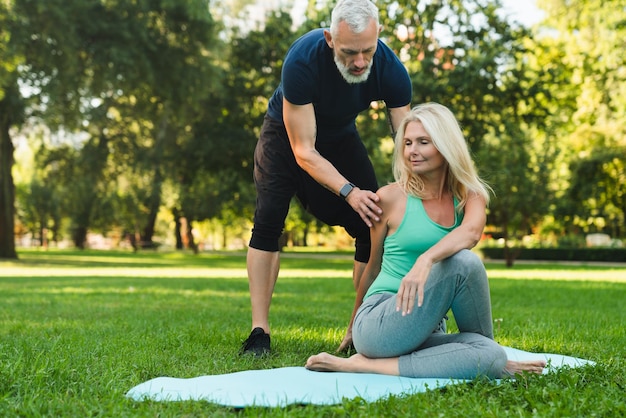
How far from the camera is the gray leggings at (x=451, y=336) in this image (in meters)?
3.13

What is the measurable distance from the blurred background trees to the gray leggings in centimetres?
1197

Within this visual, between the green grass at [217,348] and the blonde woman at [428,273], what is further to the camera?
the blonde woman at [428,273]

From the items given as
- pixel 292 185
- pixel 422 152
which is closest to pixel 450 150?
pixel 422 152

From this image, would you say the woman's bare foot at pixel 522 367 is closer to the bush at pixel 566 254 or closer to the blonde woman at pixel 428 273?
the blonde woman at pixel 428 273

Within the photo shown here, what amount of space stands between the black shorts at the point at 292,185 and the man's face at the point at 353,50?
2.00ft

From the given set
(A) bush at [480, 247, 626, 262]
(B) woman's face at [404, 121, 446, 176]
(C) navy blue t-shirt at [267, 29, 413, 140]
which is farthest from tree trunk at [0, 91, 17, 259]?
(B) woman's face at [404, 121, 446, 176]

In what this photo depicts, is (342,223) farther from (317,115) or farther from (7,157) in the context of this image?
(7,157)

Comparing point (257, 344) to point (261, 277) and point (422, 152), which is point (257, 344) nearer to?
point (261, 277)

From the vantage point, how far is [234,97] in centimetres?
2452

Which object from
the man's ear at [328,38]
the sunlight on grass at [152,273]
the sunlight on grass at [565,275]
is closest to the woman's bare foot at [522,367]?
the man's ear at [328,38]

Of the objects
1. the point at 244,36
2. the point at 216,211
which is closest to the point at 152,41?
the point at 244,36

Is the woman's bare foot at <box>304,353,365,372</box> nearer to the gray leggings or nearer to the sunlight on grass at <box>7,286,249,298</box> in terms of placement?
the gray leggings

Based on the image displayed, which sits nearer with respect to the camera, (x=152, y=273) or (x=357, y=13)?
(x=357, y=13)

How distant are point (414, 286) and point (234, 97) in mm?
22129
